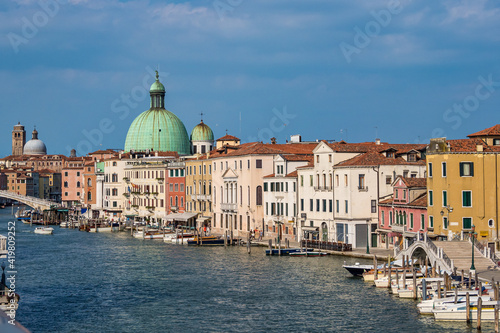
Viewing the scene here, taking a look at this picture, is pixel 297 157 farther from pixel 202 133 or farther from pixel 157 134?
pixel 202 133

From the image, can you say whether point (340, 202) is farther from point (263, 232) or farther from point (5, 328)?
point (5, 328)

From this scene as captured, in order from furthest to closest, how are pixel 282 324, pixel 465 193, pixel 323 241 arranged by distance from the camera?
1. pixel 323 241
2. pixel 465 193
3. pixel 282 324

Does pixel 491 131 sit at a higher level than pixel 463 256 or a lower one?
higher

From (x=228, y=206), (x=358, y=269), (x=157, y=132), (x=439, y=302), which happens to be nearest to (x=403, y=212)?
(x=358, y=269)

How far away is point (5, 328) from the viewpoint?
15.1ft

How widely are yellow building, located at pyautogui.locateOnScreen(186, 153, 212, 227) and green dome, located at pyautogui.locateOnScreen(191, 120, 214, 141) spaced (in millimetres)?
22649

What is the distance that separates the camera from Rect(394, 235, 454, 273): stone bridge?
2926 centimetres

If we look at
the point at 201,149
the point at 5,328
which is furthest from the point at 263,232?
the point at 5,328

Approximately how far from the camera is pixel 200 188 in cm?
6556

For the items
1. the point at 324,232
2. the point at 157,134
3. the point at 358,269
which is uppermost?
the point at 157,134

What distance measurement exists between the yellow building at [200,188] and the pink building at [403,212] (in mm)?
23849

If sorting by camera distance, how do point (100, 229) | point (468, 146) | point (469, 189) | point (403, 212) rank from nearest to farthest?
1. point (469, 189)
2. point (468, 146)
3. point (403, 212)
4. point (100, 229)

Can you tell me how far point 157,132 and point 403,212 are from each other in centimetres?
5588

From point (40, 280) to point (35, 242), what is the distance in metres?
24.8
